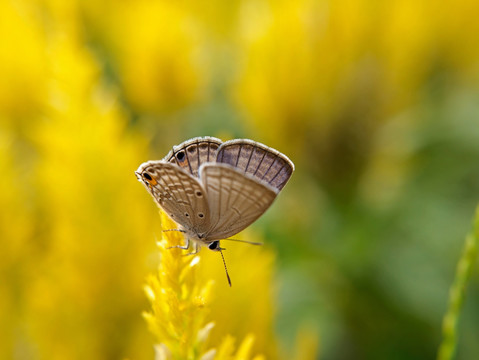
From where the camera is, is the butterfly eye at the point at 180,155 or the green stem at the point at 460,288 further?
the butterfly eye at the point at 180,155

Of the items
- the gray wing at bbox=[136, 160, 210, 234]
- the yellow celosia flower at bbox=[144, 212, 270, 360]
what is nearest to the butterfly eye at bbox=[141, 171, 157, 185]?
the gray wing at bbox=[136, 160, 210, 234]

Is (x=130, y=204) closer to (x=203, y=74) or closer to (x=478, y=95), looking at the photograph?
(x=203, y=74)

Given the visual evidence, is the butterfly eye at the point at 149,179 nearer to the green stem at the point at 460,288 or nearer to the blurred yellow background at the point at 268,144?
the blurred yellow background at the point at 268,144

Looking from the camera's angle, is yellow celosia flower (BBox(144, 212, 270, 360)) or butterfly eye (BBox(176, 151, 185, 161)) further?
butterfly eye (BBox(176, 151, 185, 161))

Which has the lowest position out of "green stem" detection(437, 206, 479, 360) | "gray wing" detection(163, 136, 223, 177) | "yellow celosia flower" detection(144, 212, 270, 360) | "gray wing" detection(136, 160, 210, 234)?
"green stem" detection(437, 206, 479, 360)

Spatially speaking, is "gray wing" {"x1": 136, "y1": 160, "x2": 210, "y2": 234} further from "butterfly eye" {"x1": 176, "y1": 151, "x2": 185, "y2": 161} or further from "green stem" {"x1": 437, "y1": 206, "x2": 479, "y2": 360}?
"green stem" {"x1": 437, "y1": 206, "x2": 479, "y2": 360}

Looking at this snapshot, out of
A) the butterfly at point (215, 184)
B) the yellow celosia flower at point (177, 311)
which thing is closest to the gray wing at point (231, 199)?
the butterfly at point (215, 184)
